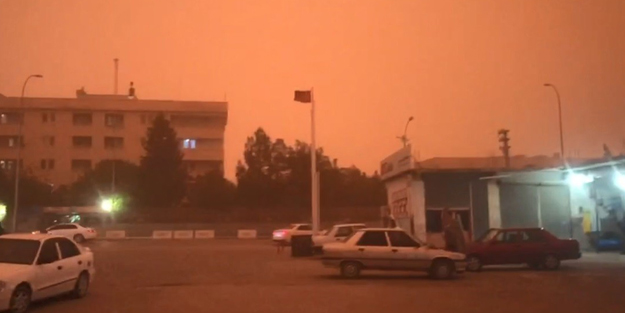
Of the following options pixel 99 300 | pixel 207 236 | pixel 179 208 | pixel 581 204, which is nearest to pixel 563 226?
pixel 581 204

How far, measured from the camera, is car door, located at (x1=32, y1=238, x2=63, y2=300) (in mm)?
15953

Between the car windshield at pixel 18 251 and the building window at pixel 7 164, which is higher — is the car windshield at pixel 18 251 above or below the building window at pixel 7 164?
below

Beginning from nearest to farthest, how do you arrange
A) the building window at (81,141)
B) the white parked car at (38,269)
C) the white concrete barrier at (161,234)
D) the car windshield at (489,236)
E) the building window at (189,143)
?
the white parked car at (38,269) < the car windshield at (489,236) < the white concrete barrier at (161,234) < the building window at (81,141) < the building window at (189,143)

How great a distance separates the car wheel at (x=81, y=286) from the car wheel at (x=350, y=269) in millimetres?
8417

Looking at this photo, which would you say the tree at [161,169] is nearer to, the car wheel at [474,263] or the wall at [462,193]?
the wall at [462,193]

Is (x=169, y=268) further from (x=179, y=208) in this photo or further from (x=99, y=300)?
(x=179, y=208)

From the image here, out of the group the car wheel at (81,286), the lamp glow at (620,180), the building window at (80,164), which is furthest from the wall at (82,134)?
the car wheel at (81,286)

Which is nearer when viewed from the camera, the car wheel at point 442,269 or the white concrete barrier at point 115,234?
the car wheel at point 442,269

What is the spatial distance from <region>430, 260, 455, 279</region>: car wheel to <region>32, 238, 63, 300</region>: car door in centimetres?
1152

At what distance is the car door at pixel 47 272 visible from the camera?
15953mm

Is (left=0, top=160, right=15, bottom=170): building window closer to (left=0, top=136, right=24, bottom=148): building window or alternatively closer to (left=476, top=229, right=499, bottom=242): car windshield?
(left=0, top=136, right=24, bottom=148): building window

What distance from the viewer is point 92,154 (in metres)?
97.8

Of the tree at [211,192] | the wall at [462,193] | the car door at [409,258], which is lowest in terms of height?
the car door at [409,258]

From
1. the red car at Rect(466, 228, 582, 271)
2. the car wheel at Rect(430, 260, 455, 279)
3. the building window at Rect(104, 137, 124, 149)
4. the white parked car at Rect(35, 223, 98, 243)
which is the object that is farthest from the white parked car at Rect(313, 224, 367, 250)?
the building window at Rect(104, 137, 124, 149)
